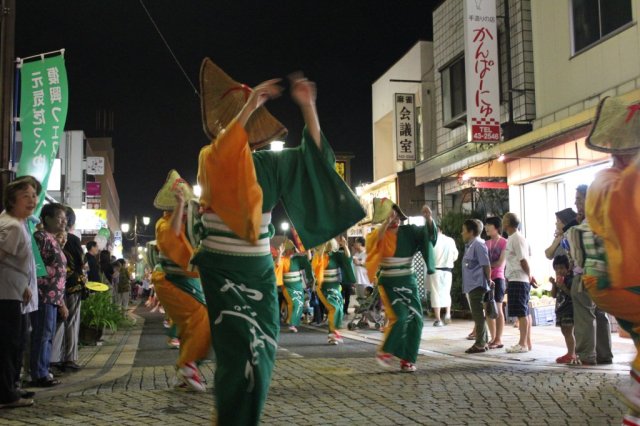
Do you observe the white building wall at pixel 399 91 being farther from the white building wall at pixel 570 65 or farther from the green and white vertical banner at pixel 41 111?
the green and white vertical banner at pixel 41 111

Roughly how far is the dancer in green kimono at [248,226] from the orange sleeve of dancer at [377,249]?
163 inches

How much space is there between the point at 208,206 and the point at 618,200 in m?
2.45

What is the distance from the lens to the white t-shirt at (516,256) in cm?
949

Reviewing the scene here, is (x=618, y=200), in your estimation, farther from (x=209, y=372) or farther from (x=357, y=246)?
(x=357, y=246)

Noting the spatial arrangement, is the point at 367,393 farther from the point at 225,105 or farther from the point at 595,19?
the point at 595,19

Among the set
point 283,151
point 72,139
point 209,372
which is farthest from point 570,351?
point 72,139

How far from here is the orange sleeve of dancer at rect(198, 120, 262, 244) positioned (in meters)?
3.61

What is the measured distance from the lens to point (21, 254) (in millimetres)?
5797

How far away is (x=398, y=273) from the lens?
8078 millimetres

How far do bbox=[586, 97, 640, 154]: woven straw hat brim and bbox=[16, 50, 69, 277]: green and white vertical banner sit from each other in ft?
22.8

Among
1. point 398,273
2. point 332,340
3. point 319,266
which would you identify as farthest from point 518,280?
point 319,266

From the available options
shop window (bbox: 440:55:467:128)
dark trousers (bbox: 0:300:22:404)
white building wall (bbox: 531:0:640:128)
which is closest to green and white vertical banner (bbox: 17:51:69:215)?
dark trousers (bbox: 0:300:22:404)

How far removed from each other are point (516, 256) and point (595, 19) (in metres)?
6.35

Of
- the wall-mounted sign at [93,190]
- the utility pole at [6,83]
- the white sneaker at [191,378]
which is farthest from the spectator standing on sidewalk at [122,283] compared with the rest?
the wall-mounted sign at [93,190]
